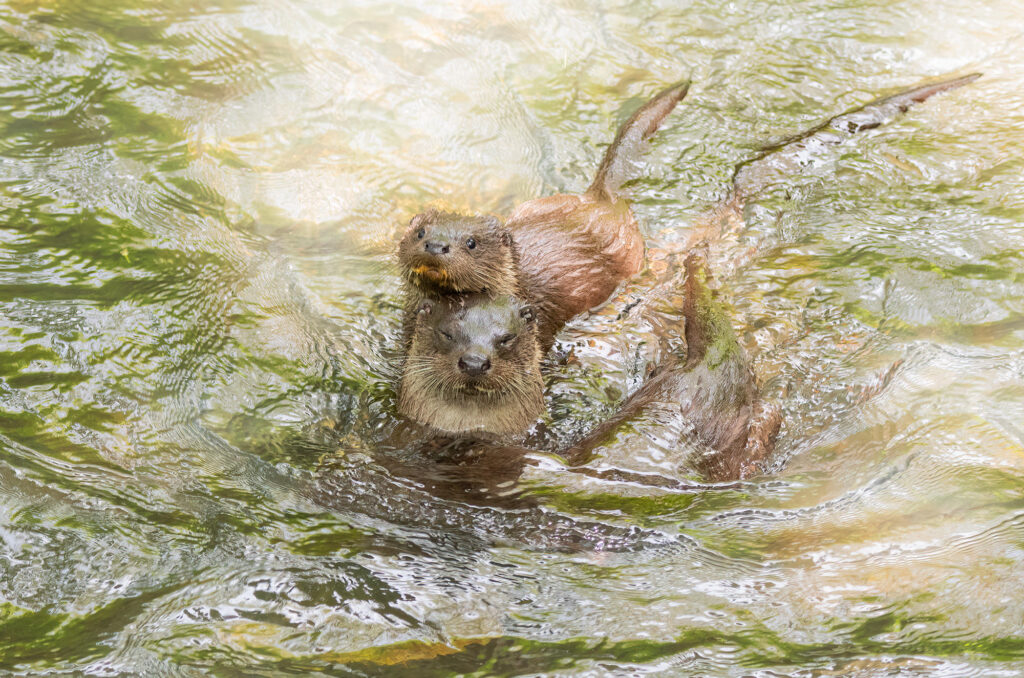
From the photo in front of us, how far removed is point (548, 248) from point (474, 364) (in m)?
0.99

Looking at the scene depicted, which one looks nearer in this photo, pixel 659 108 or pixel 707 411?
pixel 707 411

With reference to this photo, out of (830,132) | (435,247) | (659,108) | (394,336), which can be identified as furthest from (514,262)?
(830,132)

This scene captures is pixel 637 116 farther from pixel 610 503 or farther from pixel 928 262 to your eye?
pixel 610 503

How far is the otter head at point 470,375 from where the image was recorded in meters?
3.16

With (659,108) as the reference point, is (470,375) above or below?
below

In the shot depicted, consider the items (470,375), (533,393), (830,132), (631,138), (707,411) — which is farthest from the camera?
(830,132)

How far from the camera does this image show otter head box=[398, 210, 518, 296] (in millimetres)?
3461

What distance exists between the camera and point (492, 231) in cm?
358

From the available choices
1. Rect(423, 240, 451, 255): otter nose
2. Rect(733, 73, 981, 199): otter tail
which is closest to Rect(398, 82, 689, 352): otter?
Rect(423, 240, 451, 255): otter nose

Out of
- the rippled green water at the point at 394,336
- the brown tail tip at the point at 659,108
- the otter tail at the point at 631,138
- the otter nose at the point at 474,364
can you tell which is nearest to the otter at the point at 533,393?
the otter nose at the point at 474,364

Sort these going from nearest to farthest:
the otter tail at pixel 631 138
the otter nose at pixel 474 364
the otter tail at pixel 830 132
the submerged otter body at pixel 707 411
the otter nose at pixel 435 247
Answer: the submerged otter body at pixel 707 411, the otter nose at pixel 474 364, the otter nose at pixel 435 247, the otter tail at pixel 631 138, the otter tail at pixel 830 132

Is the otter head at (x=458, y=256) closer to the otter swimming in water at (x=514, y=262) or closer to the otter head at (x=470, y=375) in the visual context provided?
the otter swimming in water at (x=514, y=262)

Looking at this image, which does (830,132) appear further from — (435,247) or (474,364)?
(474,364)

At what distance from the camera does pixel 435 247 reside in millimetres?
3424
